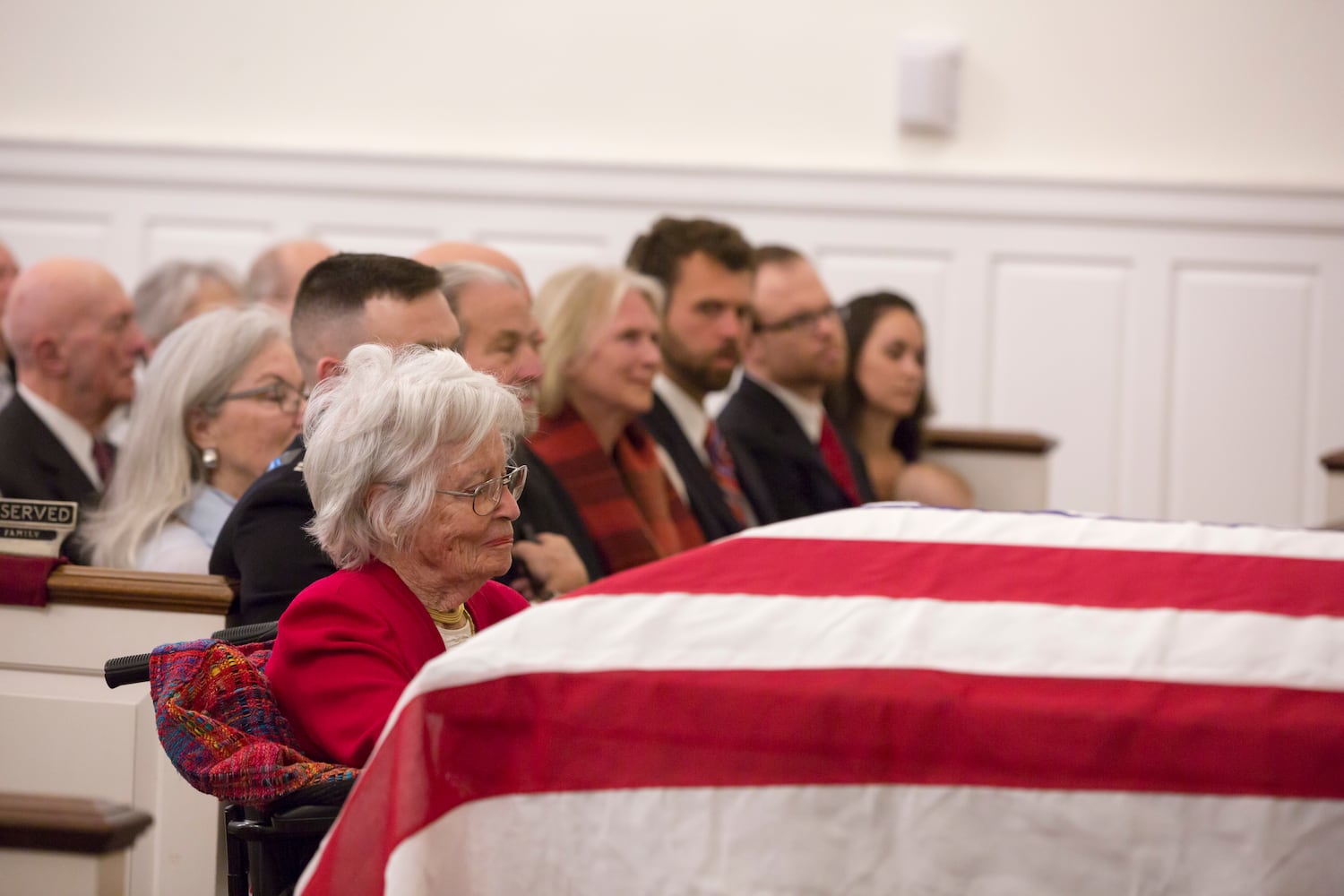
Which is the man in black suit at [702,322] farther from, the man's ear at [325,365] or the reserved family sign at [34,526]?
the reserved family sign at [34,526]

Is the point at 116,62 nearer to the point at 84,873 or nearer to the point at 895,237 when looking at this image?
the point at 895,237

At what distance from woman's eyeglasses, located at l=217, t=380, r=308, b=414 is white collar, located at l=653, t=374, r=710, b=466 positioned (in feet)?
4.76

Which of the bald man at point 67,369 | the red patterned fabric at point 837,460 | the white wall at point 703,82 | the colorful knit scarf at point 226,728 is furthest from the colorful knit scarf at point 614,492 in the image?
the white wall at point 703,82

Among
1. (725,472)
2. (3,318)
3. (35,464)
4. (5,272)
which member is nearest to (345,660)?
(35,464)

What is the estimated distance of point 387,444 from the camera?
6.32 ft

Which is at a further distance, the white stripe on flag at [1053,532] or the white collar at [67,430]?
the white collar at [67,430]

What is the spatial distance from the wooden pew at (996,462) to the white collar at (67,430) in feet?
9.21

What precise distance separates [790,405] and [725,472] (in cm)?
44

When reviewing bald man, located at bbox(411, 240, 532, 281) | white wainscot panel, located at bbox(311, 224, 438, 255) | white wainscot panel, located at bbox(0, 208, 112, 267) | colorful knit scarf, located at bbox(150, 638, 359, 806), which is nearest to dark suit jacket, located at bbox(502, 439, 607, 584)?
bald man, located at bbox(411, 240, 532, 281)

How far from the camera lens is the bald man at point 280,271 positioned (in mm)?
5070

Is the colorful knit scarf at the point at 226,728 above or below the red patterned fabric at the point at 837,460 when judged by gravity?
below

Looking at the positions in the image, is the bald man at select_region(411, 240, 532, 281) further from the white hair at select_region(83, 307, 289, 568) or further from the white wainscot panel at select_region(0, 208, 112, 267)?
the white wainscot panel at select_region(0, 208, 112, 267)

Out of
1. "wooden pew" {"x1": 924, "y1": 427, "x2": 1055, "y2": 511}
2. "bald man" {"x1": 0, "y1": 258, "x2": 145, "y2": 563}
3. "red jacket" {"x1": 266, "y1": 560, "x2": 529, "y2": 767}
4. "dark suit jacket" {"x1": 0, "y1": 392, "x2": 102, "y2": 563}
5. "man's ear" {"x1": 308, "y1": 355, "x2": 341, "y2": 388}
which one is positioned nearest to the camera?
"red jacket" {"x1": 266, "y1": 560, "x2": 529, "y2": 767}

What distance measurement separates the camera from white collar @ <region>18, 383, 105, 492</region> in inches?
152
